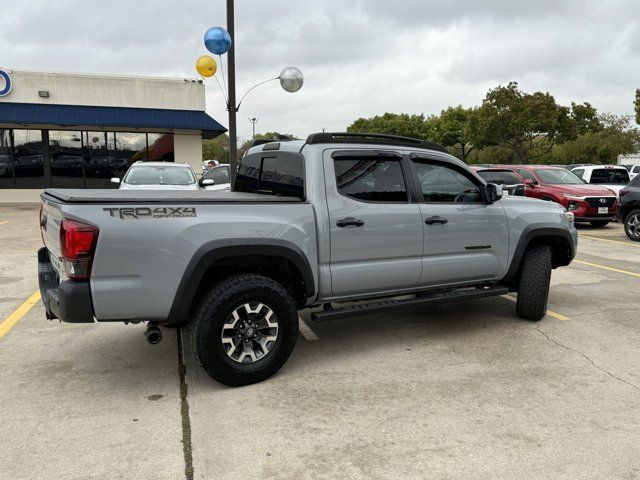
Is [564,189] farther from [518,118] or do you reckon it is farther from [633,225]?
[518,118]

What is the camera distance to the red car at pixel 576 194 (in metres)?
13.0

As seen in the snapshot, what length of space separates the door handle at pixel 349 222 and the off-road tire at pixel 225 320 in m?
0.68

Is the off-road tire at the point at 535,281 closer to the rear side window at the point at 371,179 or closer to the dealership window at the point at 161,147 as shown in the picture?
the rear side window at the point at 371,179

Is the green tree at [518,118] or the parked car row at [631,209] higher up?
the green tree at [518,118]

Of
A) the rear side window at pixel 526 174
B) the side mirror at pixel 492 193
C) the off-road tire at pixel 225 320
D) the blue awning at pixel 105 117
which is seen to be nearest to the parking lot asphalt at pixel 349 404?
the off-road tire at pixel 225 320

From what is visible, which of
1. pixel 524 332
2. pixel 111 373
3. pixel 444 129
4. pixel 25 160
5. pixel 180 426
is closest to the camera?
pixel 180 426

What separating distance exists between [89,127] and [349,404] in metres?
20.2

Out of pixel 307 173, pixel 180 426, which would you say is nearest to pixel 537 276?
pixel 307 173

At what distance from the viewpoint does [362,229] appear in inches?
163

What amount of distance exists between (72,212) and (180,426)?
1.51 meters

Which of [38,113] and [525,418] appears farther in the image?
[38,113]

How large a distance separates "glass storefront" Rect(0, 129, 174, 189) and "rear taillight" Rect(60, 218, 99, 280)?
19.6m

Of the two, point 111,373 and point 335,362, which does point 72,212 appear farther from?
point 335,362

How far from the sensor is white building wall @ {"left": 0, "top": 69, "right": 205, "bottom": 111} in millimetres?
19828
